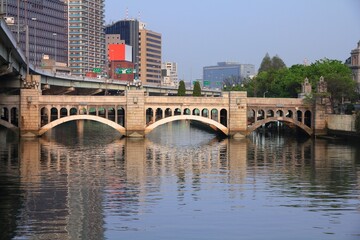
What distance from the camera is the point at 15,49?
294 feet

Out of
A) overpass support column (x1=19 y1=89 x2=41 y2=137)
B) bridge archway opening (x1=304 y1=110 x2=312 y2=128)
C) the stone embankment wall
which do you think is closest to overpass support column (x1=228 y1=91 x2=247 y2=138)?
bridge archway opening (x1=304 y1=110 x2=312 y2=128)

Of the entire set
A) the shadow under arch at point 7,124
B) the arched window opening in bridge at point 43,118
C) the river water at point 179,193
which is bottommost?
the river water at point 179,193

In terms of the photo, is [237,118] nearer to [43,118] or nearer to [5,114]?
[43,118]

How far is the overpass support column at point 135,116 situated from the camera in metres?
115

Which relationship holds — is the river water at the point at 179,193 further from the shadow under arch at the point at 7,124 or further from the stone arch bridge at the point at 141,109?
the stone arch bridge at the point at 141,109

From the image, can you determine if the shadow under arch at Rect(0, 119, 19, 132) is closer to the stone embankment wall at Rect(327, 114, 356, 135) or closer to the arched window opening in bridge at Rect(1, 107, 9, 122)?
the arched window opening in bridge at Rect(1, 107, 9, 122)

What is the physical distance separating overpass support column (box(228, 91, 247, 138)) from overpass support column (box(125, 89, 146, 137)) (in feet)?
45.5

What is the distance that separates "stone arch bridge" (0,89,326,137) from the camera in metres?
113

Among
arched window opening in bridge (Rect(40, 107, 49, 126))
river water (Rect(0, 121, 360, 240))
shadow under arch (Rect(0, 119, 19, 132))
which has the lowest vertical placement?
river water (Rect(0, 121, 360, 240))

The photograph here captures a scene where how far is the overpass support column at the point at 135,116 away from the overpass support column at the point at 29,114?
540 inches

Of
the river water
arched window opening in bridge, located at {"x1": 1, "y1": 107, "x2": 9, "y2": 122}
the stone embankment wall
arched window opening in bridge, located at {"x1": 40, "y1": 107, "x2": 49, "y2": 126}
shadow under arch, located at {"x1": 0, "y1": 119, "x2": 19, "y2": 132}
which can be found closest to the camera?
the river water

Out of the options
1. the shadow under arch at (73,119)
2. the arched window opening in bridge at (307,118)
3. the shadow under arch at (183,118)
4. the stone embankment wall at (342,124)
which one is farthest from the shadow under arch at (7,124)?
the stone embankment wall at (342,124)

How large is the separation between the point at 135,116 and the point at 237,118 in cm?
1614

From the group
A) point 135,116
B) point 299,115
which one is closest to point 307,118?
point 299,115
